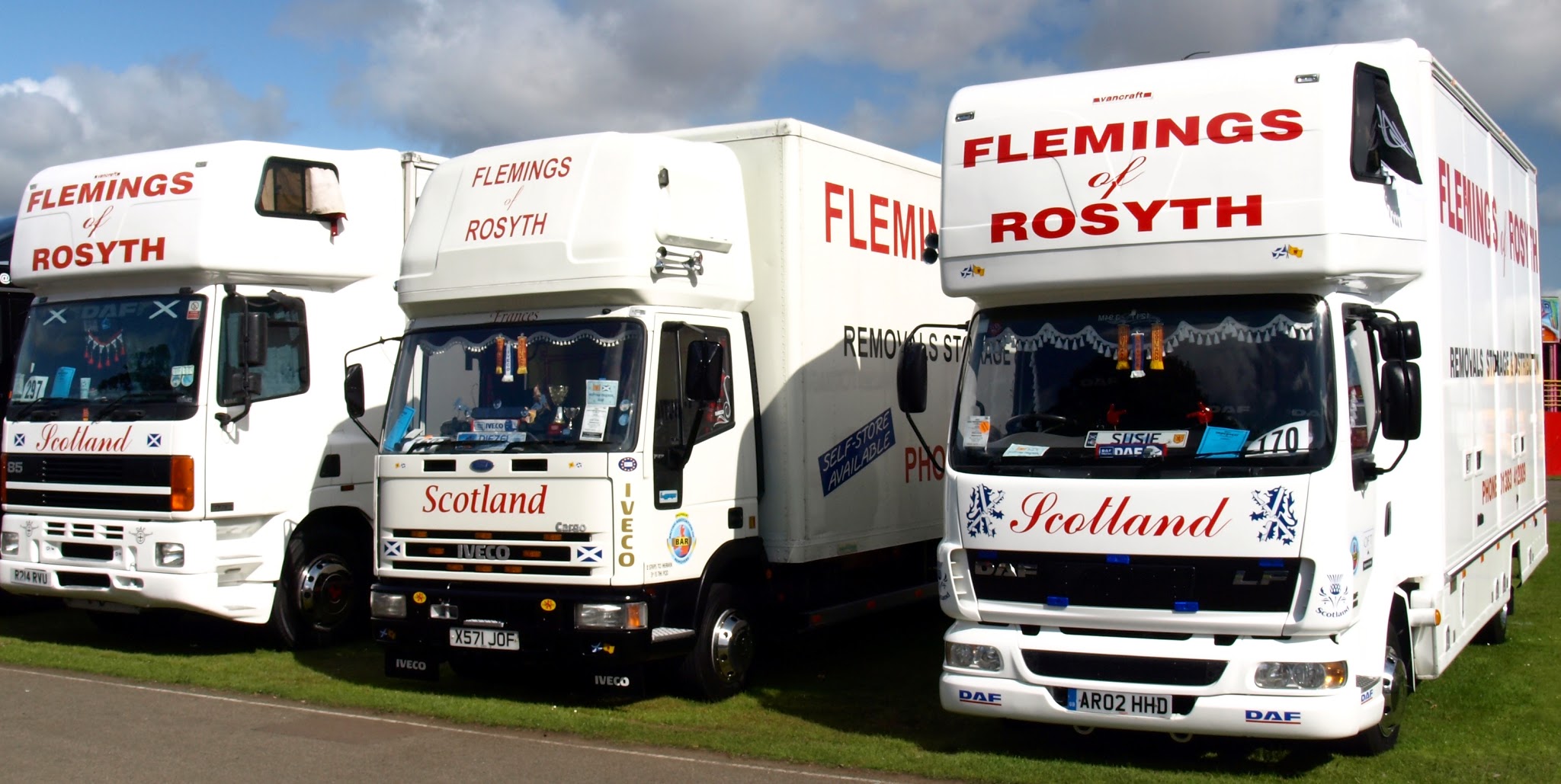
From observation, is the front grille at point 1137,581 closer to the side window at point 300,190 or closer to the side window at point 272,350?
the side window at point 272,350

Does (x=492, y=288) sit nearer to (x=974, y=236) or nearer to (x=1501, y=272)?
(x=974, y=236)

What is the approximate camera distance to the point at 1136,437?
24.0ft

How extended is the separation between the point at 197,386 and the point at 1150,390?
6915 millimetres

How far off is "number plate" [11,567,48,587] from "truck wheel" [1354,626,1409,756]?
363 inches

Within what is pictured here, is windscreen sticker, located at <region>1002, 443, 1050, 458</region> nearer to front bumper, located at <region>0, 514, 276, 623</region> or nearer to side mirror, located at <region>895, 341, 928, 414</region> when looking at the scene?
side mirror, located at <region>895, 341, 928, 414</region>

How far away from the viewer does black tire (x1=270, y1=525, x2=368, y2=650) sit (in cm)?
1134

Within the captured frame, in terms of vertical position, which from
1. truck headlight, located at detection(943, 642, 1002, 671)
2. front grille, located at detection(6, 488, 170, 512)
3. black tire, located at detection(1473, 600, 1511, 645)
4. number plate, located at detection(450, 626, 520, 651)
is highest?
front grille, located at detection(6, 488, 170, 512)

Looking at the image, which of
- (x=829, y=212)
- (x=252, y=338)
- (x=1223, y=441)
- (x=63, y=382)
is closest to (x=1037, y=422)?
(x=1223, y=441)

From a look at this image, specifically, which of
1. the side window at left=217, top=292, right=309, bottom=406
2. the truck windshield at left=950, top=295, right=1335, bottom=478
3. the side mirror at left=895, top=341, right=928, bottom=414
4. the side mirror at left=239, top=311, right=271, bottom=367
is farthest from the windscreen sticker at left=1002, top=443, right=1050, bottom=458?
the side window at left=217, top=292, right=309, bottom=406

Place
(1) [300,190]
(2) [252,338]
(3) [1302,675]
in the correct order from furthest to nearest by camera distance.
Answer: (1) [300,190], (2) [252,338], (3) [1302,675]

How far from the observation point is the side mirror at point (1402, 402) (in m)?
7.06

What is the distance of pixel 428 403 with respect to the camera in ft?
30.5

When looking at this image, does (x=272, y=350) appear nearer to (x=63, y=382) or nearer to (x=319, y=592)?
(x=63, y=382)

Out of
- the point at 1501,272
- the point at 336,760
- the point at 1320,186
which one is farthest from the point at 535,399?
the point at 1501,272
